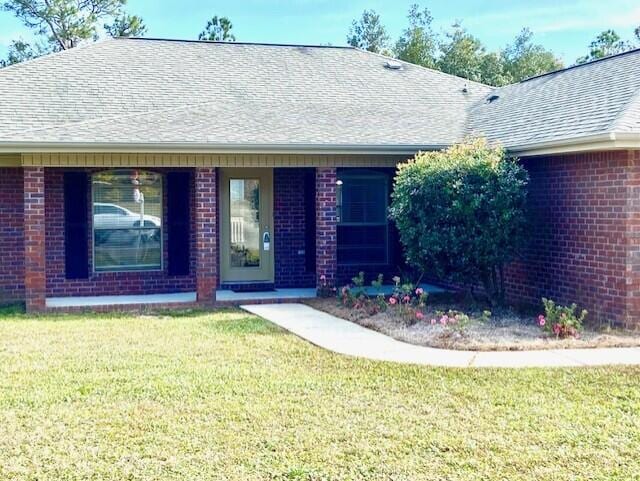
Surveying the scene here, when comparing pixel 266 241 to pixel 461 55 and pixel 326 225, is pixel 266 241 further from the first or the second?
pixel 461 55

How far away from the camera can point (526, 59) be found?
3769 cm

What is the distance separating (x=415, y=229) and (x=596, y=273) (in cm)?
244

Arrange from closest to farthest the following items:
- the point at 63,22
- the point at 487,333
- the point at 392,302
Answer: the point at 487,333
the point at 392,302
the point at 63,22

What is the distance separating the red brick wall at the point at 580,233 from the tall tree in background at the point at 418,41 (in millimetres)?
25907

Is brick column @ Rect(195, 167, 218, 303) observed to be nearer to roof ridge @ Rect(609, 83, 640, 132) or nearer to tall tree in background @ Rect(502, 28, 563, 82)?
roof ridge @ Rect(609, 83, 640, 132)

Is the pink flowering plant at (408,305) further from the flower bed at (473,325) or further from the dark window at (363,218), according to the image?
the dark window at (363,218)

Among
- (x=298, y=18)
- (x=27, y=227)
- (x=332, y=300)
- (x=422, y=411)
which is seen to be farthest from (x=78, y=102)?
(x=298, y=18)

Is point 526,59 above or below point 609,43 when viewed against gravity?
below

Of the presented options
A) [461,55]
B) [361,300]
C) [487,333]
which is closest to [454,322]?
[487,333]

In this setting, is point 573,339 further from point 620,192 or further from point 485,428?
point 485,428

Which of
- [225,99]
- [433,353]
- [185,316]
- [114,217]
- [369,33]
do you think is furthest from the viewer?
[369,33]

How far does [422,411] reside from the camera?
618 centimetres

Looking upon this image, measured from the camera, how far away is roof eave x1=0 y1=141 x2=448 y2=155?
439 inches

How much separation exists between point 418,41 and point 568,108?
89.3 ft
